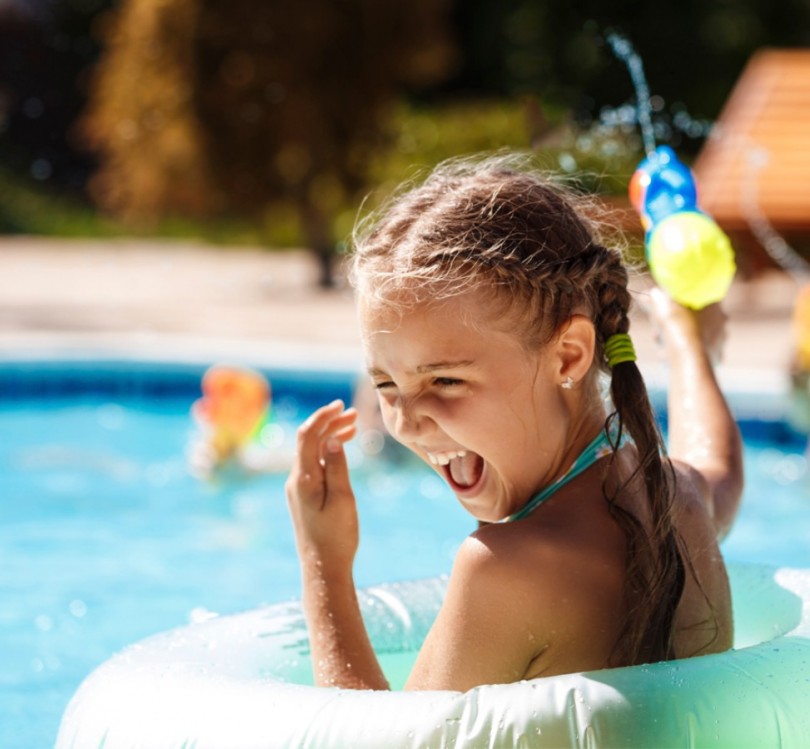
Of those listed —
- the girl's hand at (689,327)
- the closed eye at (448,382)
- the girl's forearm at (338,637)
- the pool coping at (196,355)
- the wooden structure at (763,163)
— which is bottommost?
the pool coping at (196,355)

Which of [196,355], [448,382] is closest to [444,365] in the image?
[448,382]

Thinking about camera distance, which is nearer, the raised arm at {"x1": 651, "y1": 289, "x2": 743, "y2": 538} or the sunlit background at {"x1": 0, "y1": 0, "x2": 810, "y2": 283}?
→ the raised arm at {"x1": 651, "y1": 289, "x2": 743, "y2": 538}

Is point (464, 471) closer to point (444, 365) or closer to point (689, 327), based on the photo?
A: point (444, 365)

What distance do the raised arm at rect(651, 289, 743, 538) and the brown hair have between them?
1.15 feet

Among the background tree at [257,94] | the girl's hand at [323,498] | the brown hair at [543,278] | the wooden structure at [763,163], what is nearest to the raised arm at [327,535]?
the girl's hand at [323,498]

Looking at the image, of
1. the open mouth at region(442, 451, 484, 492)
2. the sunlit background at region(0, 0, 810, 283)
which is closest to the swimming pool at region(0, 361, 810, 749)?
the open mouth at region(442, 451, 484, 492)

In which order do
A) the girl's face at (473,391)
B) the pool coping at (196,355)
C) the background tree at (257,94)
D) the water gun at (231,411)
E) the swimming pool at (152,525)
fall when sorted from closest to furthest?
the girl's face at (473,391)
the swimming pool at (152,525)
the water gun at (231,411)
the pool coping at (196,355)
the background tree at (257,94)

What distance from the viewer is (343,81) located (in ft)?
38.2

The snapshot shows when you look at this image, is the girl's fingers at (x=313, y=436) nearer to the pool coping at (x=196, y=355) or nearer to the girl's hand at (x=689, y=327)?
the girl's hand at (x=689, y=327)

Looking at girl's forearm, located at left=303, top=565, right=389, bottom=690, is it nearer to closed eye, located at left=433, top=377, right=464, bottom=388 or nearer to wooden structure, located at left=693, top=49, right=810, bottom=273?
closed eye, located at left=433, top=377, right=464, bottom=388

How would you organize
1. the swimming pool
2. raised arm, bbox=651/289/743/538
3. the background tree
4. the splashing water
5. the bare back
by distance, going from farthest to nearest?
the background tree, the swimming pool, the splashing water, raised arm, bbox=651/289/743/538, the bare back

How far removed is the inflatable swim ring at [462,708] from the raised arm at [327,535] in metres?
0.15

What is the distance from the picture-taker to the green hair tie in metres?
1.92

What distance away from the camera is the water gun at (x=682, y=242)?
2.29 metres
